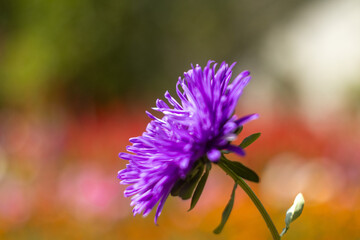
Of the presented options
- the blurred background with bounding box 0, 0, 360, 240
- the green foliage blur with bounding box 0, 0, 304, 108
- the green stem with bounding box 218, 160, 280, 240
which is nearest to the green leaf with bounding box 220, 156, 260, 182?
the green stem with bounding box 218, 160, 280, 240

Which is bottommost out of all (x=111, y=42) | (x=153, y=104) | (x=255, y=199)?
(x=255, y=199)

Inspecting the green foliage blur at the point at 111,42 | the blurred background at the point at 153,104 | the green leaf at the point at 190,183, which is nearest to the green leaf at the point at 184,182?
the green leaf at the point at 190,183

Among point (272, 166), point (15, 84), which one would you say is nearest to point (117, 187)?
point (272, 166)

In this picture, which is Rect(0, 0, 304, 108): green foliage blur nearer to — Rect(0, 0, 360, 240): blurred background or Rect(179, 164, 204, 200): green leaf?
Rect(0, 0, 360, 240): blurred background

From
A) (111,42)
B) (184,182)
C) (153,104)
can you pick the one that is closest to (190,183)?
(184,182)

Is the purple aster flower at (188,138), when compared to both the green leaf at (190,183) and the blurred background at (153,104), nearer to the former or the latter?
the green leaf at (190,183)

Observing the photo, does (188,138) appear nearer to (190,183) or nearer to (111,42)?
(190,183)
